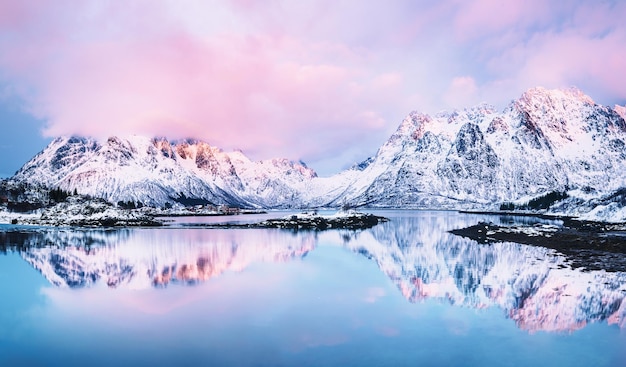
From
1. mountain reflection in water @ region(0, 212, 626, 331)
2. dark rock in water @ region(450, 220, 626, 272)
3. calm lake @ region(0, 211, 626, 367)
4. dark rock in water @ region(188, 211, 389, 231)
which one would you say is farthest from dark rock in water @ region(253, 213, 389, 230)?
calm lake @ region(0, 211, 626, 367)

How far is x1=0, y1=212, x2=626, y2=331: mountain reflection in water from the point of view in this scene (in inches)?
1150

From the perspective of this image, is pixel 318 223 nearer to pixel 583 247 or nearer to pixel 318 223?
pixel 318 223

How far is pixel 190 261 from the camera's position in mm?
50875

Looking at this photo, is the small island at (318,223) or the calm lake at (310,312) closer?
the calm lake at (310,312)

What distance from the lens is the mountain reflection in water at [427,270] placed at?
29.2 m

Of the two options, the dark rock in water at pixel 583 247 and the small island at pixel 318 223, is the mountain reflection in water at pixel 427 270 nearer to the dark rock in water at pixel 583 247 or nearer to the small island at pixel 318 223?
the dark rock in water at pixel 583 247

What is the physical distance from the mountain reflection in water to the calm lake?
177 mm

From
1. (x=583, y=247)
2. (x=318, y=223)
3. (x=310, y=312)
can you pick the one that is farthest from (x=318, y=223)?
(x=310, y=312)

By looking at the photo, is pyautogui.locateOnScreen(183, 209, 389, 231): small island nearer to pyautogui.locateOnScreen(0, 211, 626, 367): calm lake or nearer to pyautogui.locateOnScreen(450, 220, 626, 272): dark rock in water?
pyautogui.locateOnScreen(450, 220, 626, 272): dark rock in water

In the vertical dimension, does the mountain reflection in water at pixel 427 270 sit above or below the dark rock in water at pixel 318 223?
below

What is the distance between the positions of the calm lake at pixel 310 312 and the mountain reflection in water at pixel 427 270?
18 cm

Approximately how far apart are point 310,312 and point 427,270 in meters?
19.7

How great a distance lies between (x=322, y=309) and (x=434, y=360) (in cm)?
1069

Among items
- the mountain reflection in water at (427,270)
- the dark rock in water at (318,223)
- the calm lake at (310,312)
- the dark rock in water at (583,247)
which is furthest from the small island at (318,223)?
the calm lake at (310,312)
